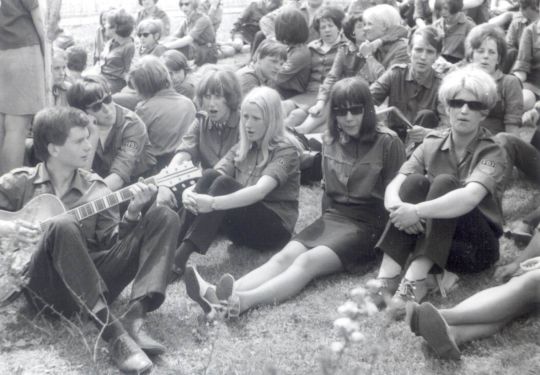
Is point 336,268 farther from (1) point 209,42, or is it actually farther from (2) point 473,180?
(1) point 209,42

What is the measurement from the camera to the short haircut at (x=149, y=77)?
6855 millimetres

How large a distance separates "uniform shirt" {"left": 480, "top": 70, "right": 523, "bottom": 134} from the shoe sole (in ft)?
8.58

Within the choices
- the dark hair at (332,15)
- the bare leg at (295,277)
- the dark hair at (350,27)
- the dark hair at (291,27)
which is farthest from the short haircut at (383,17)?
the bare leg at (295,277)

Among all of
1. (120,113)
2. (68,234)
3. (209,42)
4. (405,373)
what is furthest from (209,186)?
(209,42)

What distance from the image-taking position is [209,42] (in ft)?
39.2

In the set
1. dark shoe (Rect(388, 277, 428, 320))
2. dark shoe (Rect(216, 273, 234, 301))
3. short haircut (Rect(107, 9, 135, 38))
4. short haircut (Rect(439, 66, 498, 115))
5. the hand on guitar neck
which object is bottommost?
short haircut (Rect(107, 9, 135, 38))

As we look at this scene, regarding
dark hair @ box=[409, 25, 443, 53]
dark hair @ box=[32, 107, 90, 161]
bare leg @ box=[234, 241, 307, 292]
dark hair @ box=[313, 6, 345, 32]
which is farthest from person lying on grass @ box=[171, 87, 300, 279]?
dark hair @ box=[313, 6, 345, 32]

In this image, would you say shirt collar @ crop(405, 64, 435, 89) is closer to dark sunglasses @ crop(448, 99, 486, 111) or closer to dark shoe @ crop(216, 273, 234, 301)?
dark sunglasses @ crop(448, 99, 486, 111)

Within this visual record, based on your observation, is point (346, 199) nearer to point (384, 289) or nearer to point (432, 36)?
point (384, 289)

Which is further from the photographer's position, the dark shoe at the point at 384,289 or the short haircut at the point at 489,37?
the short haircut at the point at 489,37

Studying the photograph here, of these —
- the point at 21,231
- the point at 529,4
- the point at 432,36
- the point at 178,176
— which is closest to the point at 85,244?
→ the point at 21,231

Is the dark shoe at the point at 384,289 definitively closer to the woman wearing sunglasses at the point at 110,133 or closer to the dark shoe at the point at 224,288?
the dark shoe at the point at 224,288

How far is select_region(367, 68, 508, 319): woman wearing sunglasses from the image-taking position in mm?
4637

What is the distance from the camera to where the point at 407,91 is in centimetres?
675
